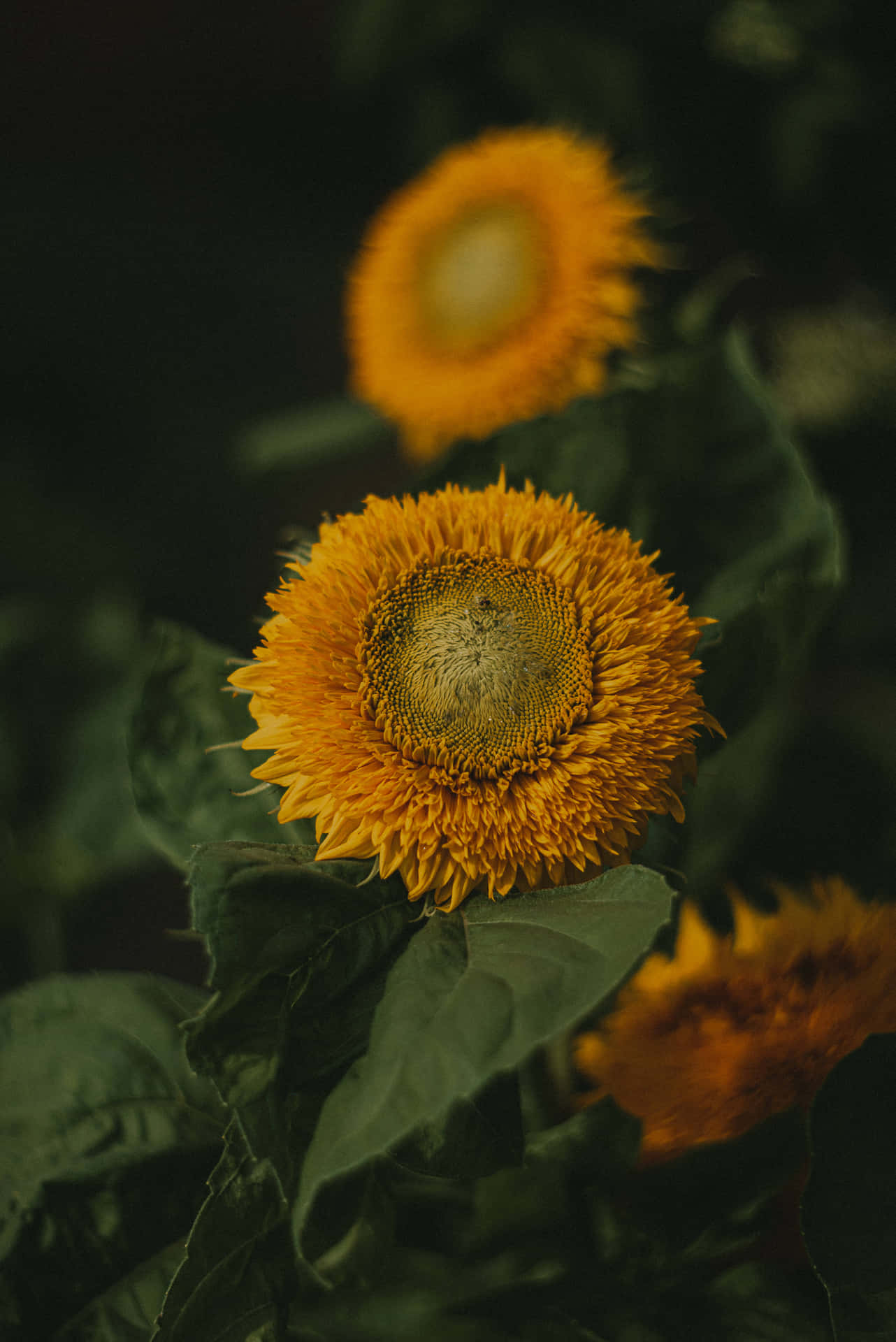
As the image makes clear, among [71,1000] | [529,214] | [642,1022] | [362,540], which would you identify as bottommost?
[642,1022]

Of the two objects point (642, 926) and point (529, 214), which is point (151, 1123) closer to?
point (642, 926)

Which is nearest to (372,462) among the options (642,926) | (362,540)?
(362,540)

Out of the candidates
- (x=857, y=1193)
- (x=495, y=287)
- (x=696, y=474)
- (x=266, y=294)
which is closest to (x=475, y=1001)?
(x=857, y=1193)

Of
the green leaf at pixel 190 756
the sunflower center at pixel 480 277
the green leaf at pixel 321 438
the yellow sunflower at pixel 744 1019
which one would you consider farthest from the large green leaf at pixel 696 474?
the green leaf at pixel 321 438

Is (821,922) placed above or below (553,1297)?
above

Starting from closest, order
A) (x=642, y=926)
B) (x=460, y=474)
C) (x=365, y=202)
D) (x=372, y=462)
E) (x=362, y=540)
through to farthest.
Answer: (x=642, y=926), (x=362, y=540), (x=460, y=474), (x=372, y=462), (x=365, y=202)

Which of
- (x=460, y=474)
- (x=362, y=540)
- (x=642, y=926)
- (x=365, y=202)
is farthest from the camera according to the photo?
(x=365, y=202)
